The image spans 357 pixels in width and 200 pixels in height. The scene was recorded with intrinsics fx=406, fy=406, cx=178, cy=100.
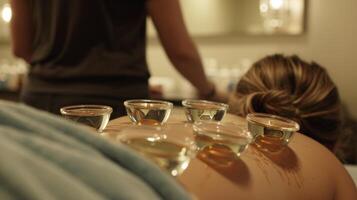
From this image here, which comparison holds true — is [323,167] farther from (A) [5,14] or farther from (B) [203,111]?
(A) [5,14]

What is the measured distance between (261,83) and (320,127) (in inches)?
5.7

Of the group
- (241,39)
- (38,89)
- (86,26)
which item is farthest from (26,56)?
(241,39)

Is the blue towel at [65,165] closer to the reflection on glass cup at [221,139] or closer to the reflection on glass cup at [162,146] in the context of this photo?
the reflection on glass cup at [162,146]

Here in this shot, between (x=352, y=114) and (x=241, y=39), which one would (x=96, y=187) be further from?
(x=241, y=39)

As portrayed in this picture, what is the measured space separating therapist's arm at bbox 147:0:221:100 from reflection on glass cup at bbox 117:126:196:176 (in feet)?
2.12

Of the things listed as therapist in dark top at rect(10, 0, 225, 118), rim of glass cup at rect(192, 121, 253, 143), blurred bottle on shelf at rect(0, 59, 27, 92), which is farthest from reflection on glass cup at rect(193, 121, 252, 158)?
blurred bottle on shelf at rect(0, 59, 27, 92)

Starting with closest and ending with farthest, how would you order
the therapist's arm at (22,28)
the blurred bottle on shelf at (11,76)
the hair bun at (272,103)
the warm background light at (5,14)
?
1. the hair bun at (272,103)
2. the therapist's arm at (22,28)
3. the blurred bottle on shelf at (11,76)
4. the warm background light at (5,14)

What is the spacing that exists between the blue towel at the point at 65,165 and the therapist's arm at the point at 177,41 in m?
0.73

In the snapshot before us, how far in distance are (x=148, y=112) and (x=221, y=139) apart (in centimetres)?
13

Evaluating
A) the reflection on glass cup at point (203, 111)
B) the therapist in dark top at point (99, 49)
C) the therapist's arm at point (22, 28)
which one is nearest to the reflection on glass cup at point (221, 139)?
the reflection on glass cup at point (203, 111)

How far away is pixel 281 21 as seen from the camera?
191 centimetres

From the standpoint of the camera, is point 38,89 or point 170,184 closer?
point 170,184

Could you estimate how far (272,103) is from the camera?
729 millimetres

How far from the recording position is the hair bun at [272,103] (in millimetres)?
727
